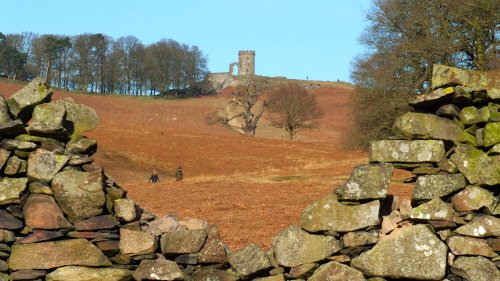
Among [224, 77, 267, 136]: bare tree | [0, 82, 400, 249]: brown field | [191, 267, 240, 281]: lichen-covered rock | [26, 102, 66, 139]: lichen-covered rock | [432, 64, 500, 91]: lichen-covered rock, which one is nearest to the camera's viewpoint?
[432, 64, 500, 91]: lichen-covered rock

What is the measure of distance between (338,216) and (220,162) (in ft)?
115

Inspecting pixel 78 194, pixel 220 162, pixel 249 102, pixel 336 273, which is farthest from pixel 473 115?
pixel 249 102

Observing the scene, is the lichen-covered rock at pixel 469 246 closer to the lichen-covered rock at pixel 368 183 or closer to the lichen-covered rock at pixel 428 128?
the lichen-covered rock at pixel 368 183

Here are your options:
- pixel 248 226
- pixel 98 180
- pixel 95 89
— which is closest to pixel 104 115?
pixel 95 89

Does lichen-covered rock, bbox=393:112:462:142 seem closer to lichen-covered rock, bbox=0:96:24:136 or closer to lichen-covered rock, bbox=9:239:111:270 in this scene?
lichen-covered rock, bbox=9:239:111:270

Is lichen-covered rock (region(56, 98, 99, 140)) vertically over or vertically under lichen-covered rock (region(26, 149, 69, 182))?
over

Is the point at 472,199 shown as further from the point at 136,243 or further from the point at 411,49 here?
the point at 411,49

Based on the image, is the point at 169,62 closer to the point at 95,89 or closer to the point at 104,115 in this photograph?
the point at 95,89

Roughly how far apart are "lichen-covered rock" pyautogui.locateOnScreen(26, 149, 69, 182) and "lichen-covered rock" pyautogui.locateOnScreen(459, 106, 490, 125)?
4.62 meters

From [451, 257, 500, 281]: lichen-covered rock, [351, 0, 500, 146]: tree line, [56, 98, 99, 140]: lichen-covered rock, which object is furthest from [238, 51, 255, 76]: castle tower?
[451, 257, 500, 281]: lichen-covered rock

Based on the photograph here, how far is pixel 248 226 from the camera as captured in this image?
503 inches

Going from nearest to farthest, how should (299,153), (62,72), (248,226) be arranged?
(248,226) < (299,153) < (62,72)

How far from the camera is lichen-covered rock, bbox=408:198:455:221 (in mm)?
7031

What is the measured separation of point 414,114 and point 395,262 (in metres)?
1.68
